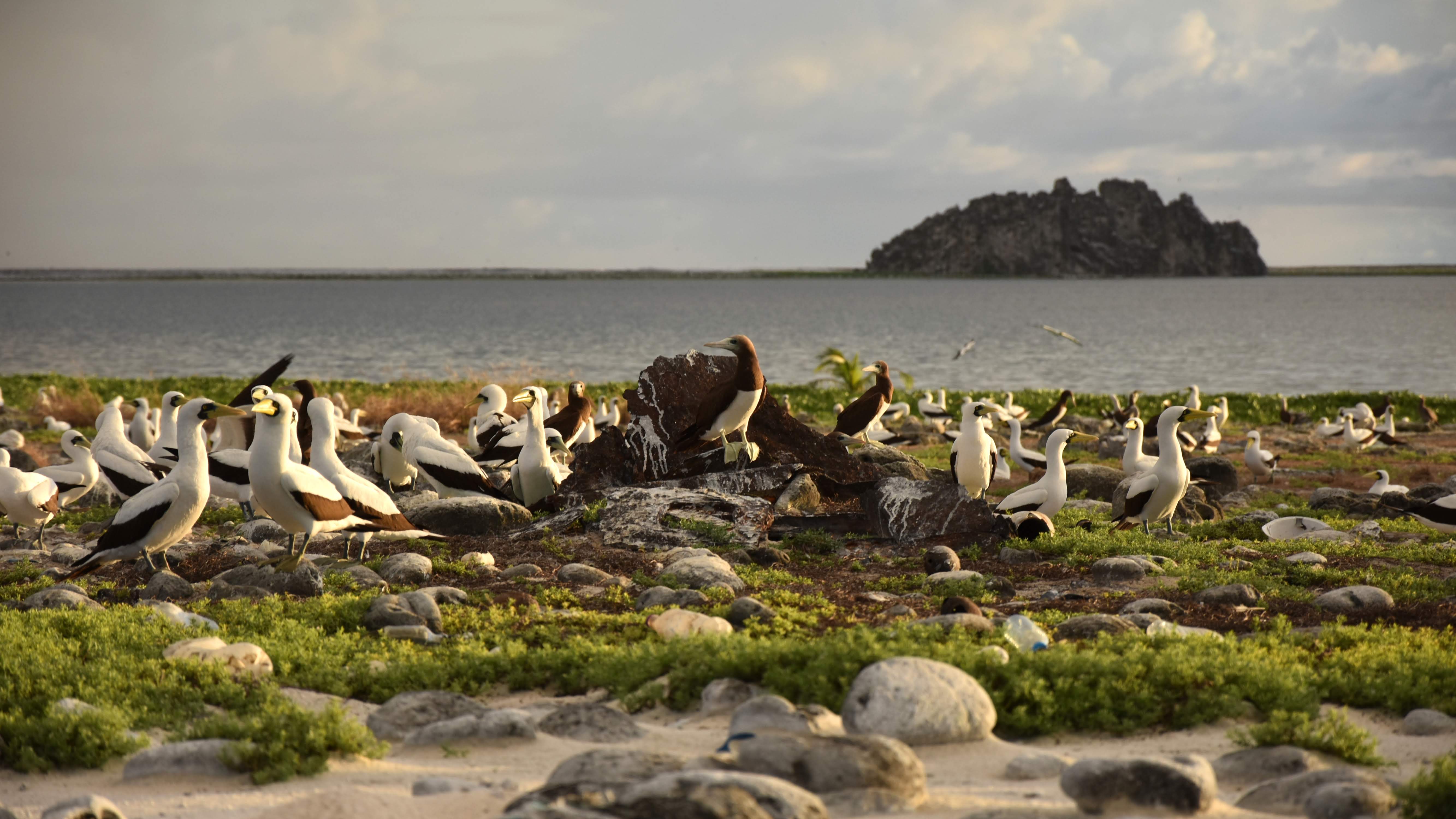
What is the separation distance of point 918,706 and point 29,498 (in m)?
11.3

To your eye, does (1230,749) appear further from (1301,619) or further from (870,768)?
(1301,619)

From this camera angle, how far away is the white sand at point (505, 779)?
15.6 ft

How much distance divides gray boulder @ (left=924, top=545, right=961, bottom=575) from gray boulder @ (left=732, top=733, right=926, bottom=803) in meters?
5.74

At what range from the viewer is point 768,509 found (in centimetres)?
1240

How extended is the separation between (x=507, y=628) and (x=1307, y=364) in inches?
2487

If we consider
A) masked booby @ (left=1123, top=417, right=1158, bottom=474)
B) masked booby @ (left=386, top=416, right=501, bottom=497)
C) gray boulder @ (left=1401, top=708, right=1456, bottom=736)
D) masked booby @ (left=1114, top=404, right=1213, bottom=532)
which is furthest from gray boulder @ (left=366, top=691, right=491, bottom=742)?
masked booby @ (left=1123, top=417, right=1158, bottom=474)

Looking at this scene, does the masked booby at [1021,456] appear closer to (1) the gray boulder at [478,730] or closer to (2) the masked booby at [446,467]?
(2) the masked booby at [446,467]

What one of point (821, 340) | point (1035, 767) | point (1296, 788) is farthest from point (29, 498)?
point (821, 340)

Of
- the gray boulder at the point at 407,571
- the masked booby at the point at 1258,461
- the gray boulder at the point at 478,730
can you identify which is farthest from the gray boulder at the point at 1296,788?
the masked booby at the point at 1258,461

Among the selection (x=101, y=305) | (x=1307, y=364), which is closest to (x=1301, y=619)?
(x=1307, y=364)

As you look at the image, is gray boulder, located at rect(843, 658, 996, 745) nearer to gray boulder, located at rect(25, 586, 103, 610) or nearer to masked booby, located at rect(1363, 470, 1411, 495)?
gray boulder, located at rect(25, 586, 103, 610)

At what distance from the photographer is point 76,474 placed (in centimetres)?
1412

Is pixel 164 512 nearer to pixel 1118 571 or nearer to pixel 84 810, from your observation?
pixel 84 810

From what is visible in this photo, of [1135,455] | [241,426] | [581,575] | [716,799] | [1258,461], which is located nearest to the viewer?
[716,799]
